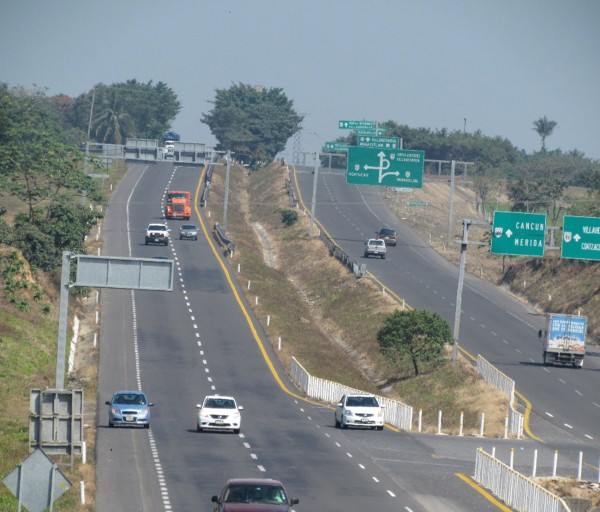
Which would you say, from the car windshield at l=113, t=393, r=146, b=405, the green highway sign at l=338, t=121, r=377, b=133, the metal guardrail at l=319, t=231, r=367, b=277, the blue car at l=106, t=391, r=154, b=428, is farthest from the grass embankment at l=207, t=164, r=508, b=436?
the green highway sign at l=338, t=121, r=377, b=133

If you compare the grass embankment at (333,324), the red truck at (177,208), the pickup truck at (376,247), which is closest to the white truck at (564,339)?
the grass embankment at (333,324)

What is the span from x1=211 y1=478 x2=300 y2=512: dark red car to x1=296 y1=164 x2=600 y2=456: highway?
2403 cm

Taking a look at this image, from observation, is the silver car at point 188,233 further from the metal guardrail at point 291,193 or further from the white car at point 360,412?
the white car at point 360,412

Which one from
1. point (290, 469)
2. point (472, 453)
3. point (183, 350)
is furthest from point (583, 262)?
point (290, 469)

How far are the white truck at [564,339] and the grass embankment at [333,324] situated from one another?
6.99 metres

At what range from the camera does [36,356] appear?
212ft

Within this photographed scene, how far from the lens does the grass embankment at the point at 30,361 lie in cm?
3484

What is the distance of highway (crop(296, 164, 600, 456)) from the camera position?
57.8 m

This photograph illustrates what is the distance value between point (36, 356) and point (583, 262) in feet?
170

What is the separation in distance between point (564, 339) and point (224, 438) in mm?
32932

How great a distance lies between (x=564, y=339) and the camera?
73312 millimetres

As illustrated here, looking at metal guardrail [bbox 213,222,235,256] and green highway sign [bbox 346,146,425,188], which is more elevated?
green highway sign [bbox 346,146,425,188]

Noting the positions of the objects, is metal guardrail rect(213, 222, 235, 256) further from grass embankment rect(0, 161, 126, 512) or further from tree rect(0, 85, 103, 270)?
grass embankment rect(0, 161, 126, 512)

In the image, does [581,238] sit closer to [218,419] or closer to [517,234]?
[517,234]
